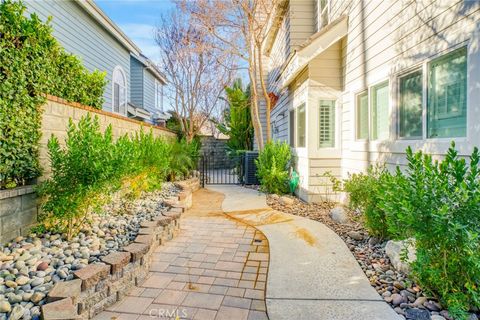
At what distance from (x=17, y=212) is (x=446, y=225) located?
12.5 ft

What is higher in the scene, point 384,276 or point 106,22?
point 106,22

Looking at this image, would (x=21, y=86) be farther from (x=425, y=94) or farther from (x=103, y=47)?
(x=103, y=47)

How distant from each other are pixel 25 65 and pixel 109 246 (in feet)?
7.00

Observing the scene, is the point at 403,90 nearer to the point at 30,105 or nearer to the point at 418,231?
the point at 418,231

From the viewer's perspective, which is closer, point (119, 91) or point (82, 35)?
point (82, 35)

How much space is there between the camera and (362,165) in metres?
5.46

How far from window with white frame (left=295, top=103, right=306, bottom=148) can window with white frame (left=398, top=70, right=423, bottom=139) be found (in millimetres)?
2894

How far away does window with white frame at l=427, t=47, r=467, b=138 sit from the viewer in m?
3.19

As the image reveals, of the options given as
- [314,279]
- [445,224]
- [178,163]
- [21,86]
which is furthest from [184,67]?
Answer: [445,224]

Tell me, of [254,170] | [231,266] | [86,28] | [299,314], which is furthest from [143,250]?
[86,28]

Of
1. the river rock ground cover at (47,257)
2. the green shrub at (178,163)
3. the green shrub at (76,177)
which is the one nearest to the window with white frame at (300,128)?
the green shrub at (178,163)

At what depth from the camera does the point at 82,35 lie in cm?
1001
